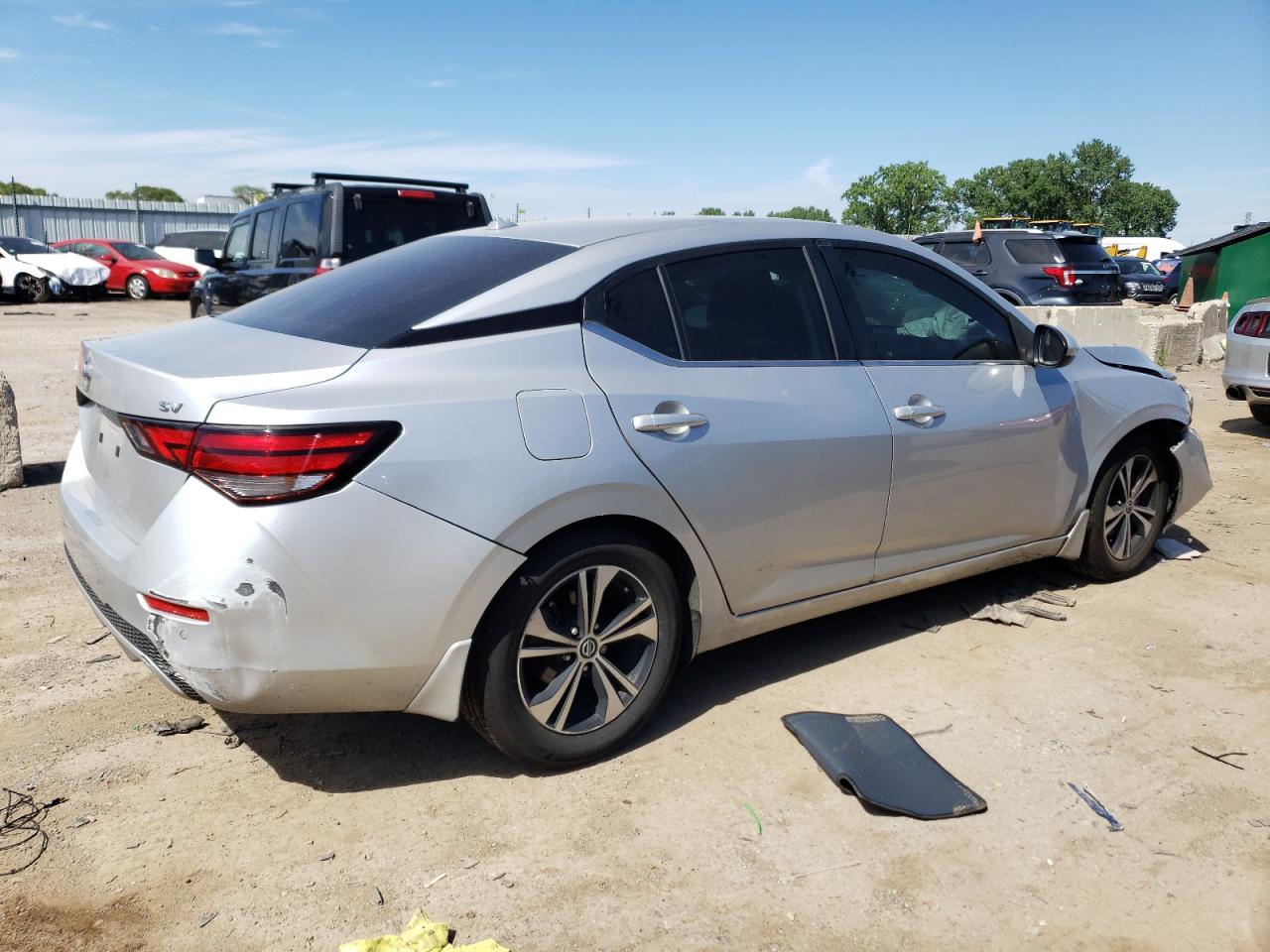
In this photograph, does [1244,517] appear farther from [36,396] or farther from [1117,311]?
[36,396]

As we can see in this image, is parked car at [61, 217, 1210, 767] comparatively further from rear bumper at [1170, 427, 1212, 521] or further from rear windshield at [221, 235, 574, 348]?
rear bumper at [1170, 427, 1212, 521]

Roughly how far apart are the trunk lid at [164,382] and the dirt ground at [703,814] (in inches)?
35.4

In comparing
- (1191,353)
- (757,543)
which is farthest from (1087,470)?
(1191,353)

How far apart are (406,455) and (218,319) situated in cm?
137

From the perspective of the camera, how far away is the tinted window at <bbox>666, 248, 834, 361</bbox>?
3547 mm

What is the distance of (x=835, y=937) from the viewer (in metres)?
2.58

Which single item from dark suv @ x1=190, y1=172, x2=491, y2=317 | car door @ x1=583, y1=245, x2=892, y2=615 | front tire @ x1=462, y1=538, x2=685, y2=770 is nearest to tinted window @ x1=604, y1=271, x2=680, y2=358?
car door @ x1=583, y1=245, x2=892, y2=615

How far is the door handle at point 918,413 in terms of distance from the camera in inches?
154

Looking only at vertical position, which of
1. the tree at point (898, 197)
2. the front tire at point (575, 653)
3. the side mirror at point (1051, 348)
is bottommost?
the front tire at point (575, 653)

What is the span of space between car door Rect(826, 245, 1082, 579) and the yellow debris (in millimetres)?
2156

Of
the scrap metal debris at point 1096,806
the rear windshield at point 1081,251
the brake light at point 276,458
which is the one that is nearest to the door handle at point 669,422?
the brake light at point 276,458

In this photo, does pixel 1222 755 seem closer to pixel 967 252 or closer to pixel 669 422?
pixel 669 422

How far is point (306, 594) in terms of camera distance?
271 cm

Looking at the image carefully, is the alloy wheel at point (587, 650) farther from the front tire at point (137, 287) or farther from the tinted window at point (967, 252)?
the front tire at point (137, 287)
